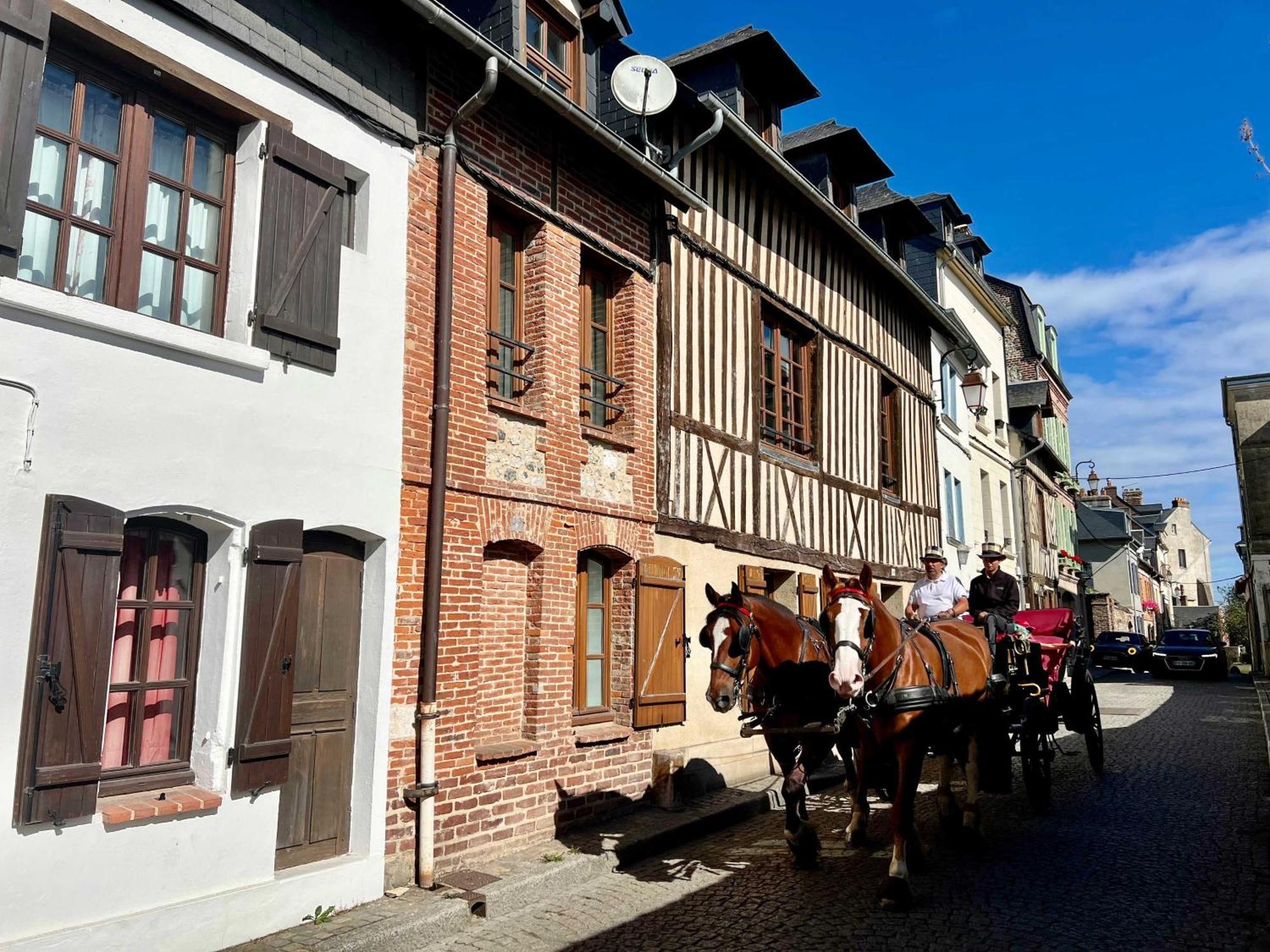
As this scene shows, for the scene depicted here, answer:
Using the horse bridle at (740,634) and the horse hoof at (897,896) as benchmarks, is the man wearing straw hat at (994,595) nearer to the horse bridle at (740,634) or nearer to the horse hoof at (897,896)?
the horse bridle at (740,634)

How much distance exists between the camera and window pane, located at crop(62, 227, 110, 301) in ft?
14.5

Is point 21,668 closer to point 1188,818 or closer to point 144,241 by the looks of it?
point 144,241

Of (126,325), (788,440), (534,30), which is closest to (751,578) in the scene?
(788,440)

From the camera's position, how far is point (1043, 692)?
7.32m

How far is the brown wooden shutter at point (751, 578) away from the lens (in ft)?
31.0

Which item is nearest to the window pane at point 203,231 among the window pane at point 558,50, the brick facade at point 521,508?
the brick facade at point 521,508

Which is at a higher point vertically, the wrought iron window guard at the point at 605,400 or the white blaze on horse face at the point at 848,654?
the wrought iron window guard at the point at 605,400

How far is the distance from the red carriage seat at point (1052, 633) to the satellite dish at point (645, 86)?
5.49 metres

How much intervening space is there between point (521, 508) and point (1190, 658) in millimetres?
22794

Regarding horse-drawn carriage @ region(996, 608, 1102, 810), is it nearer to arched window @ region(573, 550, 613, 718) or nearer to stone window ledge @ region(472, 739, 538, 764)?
arched window @ region(573, 550, 613, 718)

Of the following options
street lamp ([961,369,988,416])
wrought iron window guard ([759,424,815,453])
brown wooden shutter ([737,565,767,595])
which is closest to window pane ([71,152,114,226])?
brown wooden shutter ([737,565,767,595])

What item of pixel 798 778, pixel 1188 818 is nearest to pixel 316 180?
pixel 798 778

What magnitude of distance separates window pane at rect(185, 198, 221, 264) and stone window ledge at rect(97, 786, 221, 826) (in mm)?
2782

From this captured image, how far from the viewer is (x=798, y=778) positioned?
5.83 metres
